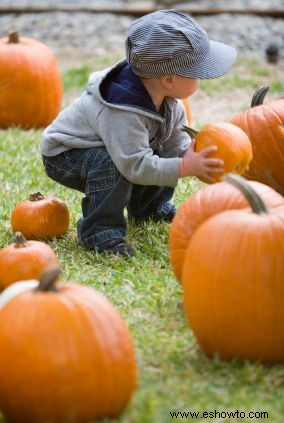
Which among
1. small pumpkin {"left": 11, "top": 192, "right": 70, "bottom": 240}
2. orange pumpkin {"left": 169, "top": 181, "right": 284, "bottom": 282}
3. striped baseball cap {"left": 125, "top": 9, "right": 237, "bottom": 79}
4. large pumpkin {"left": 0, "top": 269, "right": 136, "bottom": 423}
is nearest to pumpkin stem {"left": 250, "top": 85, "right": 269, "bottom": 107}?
striped baseball cap {"left": 125, "top": 9, "right": 237, "bottom": 79}

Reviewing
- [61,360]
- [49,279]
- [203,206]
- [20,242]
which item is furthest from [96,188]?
[61,360]

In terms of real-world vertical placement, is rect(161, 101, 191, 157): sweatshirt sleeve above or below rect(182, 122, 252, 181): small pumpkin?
below

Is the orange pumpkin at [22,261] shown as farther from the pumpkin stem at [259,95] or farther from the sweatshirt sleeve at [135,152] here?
the pumpkin stem at [259,95]

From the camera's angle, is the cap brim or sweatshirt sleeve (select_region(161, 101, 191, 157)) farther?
sweatshirt sleeve (select_region(161, 101, 191, 157))

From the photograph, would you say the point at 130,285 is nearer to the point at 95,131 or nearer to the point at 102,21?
the point at 95,131

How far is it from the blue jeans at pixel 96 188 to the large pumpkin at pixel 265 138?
2.31ft

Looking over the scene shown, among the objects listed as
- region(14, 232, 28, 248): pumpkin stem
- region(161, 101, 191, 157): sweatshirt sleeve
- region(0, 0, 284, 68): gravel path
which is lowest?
region(0, 0, 284, 68): gravel path

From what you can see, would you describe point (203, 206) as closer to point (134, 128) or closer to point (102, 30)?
point (134, 128)

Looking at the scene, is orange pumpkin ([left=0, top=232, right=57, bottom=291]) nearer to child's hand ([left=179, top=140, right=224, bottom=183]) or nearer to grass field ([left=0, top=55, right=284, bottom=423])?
grass field ([left=0, top=55, right=284, bottom=423])

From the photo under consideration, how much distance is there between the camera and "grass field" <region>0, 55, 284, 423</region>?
2734 mm

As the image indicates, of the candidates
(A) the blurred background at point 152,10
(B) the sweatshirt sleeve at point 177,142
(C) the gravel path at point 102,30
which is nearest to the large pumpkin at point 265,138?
(B) the sweatshirt sleeve at point 177,142

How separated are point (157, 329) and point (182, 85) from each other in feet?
4.07

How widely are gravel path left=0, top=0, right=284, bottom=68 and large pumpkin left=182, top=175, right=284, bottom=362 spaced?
6.51 meters

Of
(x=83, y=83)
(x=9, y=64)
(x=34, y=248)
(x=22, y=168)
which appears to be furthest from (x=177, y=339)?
(x=83, y=83)
